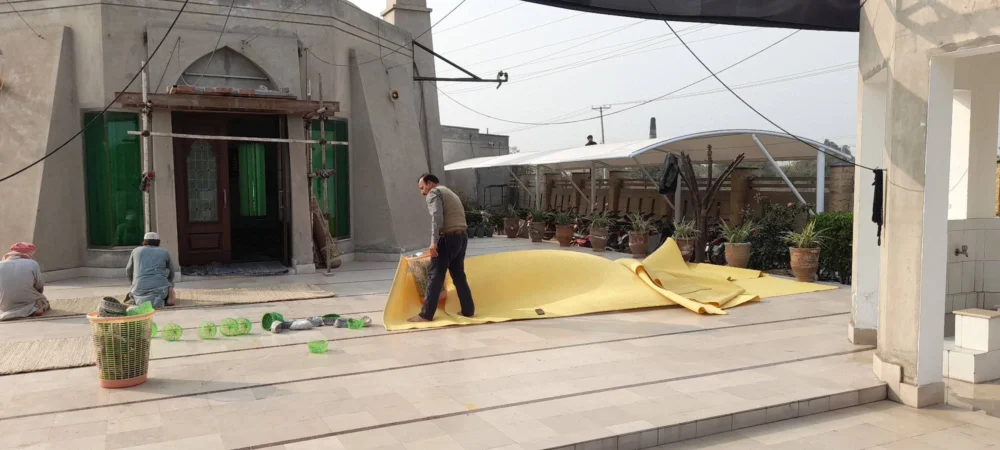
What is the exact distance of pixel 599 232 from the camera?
48.6 feet

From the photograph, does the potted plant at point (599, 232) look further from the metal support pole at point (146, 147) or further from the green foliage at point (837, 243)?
the metal support pole at point (146, 147)

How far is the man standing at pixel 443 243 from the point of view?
7.57 m

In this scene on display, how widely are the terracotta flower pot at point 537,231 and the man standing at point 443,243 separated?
384 inches

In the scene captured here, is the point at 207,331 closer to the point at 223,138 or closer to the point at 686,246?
the point at 223,138

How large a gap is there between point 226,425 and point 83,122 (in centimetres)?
897

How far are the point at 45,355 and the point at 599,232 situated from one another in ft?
34.4

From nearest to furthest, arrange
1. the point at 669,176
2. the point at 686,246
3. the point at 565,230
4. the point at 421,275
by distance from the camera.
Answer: the point at 421,275 < the point at 686,246 < the point at 669,176 < the point at 565,230

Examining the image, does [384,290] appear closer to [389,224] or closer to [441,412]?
[389,224]

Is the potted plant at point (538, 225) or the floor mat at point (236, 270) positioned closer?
the floor mat at point (236, 270)

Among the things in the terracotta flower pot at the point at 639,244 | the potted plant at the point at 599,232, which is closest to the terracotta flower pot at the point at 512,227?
the potted plant at the point at 599,232

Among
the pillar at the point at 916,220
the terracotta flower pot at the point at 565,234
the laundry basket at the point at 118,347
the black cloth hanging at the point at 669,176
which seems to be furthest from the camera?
the terracotta flower pot at the point at 565,234

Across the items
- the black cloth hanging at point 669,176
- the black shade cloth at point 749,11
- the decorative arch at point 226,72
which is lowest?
the black cloth hanging at point 669,176

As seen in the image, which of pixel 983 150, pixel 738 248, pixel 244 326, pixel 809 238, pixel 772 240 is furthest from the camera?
pixel 772 240

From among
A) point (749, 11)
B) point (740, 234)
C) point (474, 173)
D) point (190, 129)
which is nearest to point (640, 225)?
point (740, 234)
